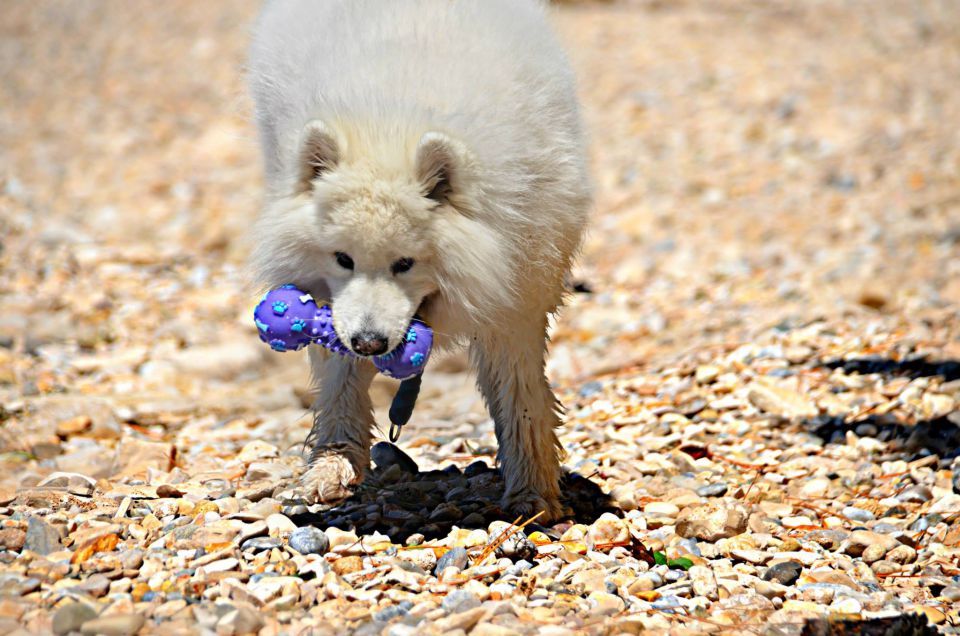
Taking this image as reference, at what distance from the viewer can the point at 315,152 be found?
156 inches

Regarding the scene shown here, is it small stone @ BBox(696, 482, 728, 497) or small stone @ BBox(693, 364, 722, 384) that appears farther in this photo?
small stone @ BBox(693, 364, 722, 384)

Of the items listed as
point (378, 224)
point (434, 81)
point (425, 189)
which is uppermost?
point (434, 81)

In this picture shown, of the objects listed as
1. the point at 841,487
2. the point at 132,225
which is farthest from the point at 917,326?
the point at 132,225

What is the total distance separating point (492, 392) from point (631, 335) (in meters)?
3.83

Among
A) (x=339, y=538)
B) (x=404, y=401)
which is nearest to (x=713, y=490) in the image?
(x=404, y=401)

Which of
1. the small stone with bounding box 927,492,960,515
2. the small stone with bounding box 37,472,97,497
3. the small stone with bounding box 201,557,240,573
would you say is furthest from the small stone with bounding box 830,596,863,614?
the small stone with bounding box 37,472,97,497

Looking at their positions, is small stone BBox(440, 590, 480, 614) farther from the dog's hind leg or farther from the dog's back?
the dog's back

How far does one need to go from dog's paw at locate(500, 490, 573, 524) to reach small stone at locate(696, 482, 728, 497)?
2.54 feet

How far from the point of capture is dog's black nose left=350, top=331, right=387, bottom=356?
3.85 metres

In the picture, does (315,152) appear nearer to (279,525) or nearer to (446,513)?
(279,525)

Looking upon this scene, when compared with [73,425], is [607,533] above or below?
below

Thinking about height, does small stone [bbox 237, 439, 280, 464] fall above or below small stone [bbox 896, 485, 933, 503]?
above

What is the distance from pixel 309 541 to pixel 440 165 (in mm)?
1674

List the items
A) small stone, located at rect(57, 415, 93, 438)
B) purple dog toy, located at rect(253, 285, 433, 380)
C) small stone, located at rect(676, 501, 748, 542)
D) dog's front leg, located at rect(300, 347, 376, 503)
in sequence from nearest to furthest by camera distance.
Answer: purple dog toy, located at rect(253, 285, 433, 380) < small stone, located at rect(676, 501, 748, 542) < dog's front leg, located at rect(300, 347, 376, 503) < small stone, located at rect(57, 415, 93, 438)
